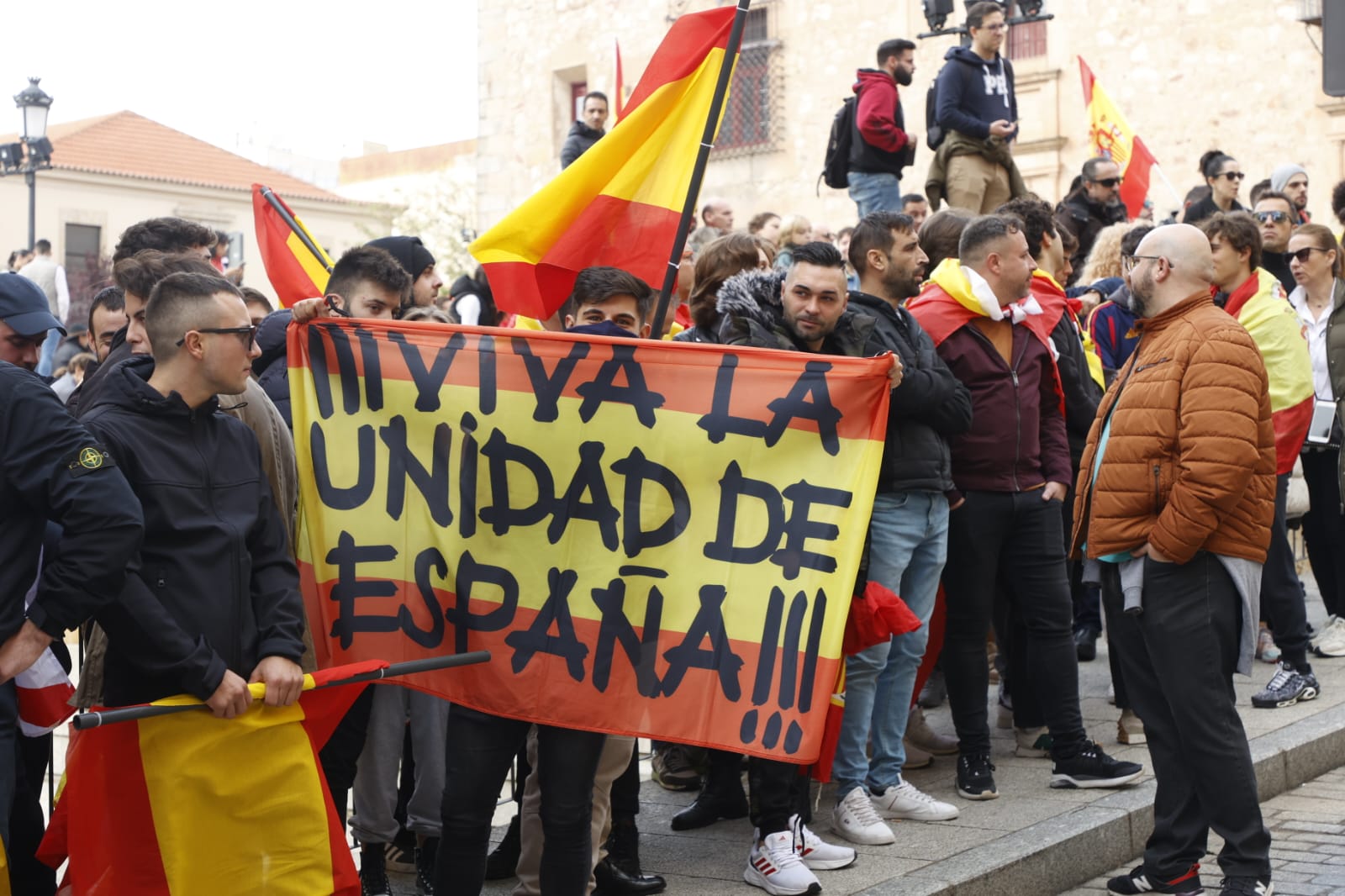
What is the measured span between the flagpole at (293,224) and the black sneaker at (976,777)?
3.17 metres

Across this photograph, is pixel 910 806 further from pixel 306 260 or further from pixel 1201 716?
pixel 306 260

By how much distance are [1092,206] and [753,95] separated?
42.8ft

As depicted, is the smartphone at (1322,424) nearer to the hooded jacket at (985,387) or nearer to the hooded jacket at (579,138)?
the hooded jacket at (985,387)

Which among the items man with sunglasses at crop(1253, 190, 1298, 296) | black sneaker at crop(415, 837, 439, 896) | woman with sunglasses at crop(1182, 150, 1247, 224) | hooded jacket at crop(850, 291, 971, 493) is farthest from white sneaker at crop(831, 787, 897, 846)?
woman with sunglasses at crop(1182, 150, 1247, 224)

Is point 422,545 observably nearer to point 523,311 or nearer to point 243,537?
point 243,537

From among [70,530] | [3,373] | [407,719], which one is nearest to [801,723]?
[407,719]

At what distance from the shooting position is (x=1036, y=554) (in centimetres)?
657

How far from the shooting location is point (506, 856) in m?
5.56

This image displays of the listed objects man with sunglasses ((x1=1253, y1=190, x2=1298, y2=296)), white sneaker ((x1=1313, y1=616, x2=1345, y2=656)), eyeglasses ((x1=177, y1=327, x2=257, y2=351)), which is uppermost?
man with sunglasses ((x1=1253, y1=190, x2=1298, y2=296))

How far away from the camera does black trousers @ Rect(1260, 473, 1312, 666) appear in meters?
8.06

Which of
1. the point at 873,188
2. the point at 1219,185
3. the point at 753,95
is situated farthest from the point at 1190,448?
the point at 753,95

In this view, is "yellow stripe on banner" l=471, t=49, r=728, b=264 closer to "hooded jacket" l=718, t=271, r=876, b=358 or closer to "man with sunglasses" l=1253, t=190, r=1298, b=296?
"hooded jacket" l=718, t=271, r=876, b=358

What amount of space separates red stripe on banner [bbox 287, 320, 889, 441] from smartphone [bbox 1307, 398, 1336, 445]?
4909mm

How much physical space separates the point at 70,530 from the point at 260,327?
1.74 metres
